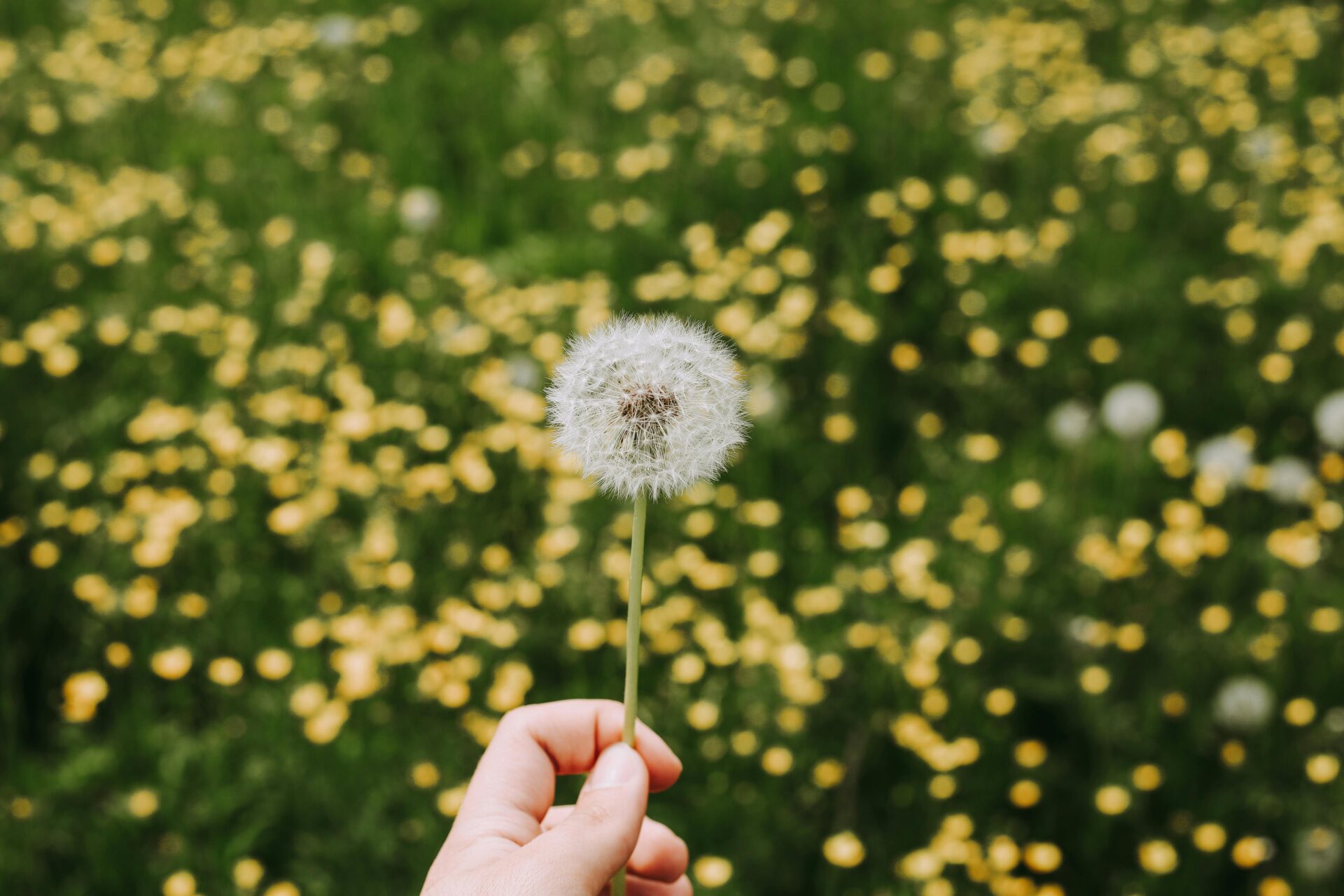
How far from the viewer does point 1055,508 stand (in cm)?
232

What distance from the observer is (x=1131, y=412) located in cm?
252

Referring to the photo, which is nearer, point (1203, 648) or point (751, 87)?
point (1203, 648)

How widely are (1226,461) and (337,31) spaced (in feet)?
11.7

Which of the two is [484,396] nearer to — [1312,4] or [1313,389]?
[1313,389]

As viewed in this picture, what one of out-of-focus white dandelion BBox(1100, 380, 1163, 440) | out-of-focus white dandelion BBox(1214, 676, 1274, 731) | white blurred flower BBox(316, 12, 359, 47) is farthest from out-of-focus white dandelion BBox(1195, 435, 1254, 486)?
white blurred flower BBox(316, 12, 359, 47)

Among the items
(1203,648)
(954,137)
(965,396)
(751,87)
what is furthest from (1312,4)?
(1203,648)

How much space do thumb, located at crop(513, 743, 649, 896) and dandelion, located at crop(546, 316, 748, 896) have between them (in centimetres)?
7

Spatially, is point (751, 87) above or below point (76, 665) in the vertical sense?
above

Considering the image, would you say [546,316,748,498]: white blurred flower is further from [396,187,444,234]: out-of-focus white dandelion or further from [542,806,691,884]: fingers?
[396,187,444,234]: out-of-focus white dandelion

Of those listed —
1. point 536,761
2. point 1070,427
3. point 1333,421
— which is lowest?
point 1070,427

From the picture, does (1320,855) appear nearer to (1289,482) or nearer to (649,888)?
(1289,482)

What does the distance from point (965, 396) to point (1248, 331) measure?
2.61ft

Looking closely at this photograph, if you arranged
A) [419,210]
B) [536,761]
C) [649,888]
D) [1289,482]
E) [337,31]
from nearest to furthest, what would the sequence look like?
[536,761] → [649,888] → [1289,482] → [419,210] → [337,31]

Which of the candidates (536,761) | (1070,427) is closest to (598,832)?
(536,761)
